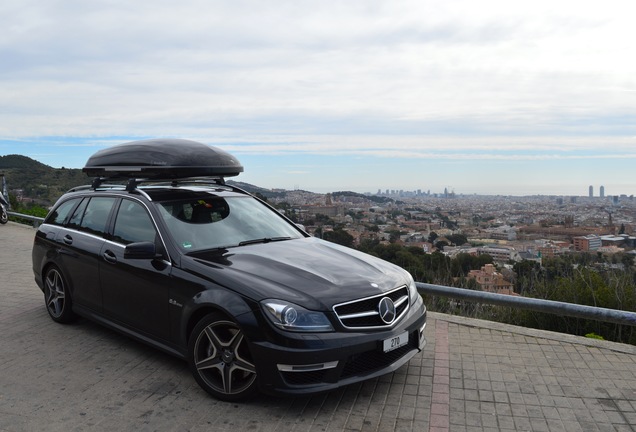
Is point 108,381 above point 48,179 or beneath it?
beneath

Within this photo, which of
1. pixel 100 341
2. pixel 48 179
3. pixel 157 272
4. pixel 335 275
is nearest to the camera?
pixel 335 275

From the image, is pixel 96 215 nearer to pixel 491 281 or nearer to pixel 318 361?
pixel 318 361

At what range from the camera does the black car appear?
163 inches

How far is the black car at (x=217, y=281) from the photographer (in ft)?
13.6

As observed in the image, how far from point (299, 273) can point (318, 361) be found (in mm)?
770

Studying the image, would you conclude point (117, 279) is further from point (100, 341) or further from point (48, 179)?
point (48, 179)

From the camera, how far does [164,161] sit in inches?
215

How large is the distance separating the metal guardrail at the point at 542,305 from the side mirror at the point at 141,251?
318 centimetres

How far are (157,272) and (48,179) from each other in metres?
20.7

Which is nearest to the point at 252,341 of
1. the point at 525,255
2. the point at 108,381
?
the point at 108,381

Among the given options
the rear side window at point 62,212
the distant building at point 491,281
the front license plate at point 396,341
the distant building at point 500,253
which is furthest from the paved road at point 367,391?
the distant building at point 500,253

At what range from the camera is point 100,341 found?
5.87 m

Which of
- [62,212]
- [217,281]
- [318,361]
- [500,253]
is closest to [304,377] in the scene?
[318,361]

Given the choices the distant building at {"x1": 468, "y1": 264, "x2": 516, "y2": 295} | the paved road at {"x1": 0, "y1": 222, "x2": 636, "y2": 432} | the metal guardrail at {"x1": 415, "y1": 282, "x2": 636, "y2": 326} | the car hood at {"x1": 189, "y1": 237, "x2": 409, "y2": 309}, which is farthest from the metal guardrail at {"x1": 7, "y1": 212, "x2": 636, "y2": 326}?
the car hood at {"x1": 189, "y1": 237, "x2": 409, "y2": 309}
